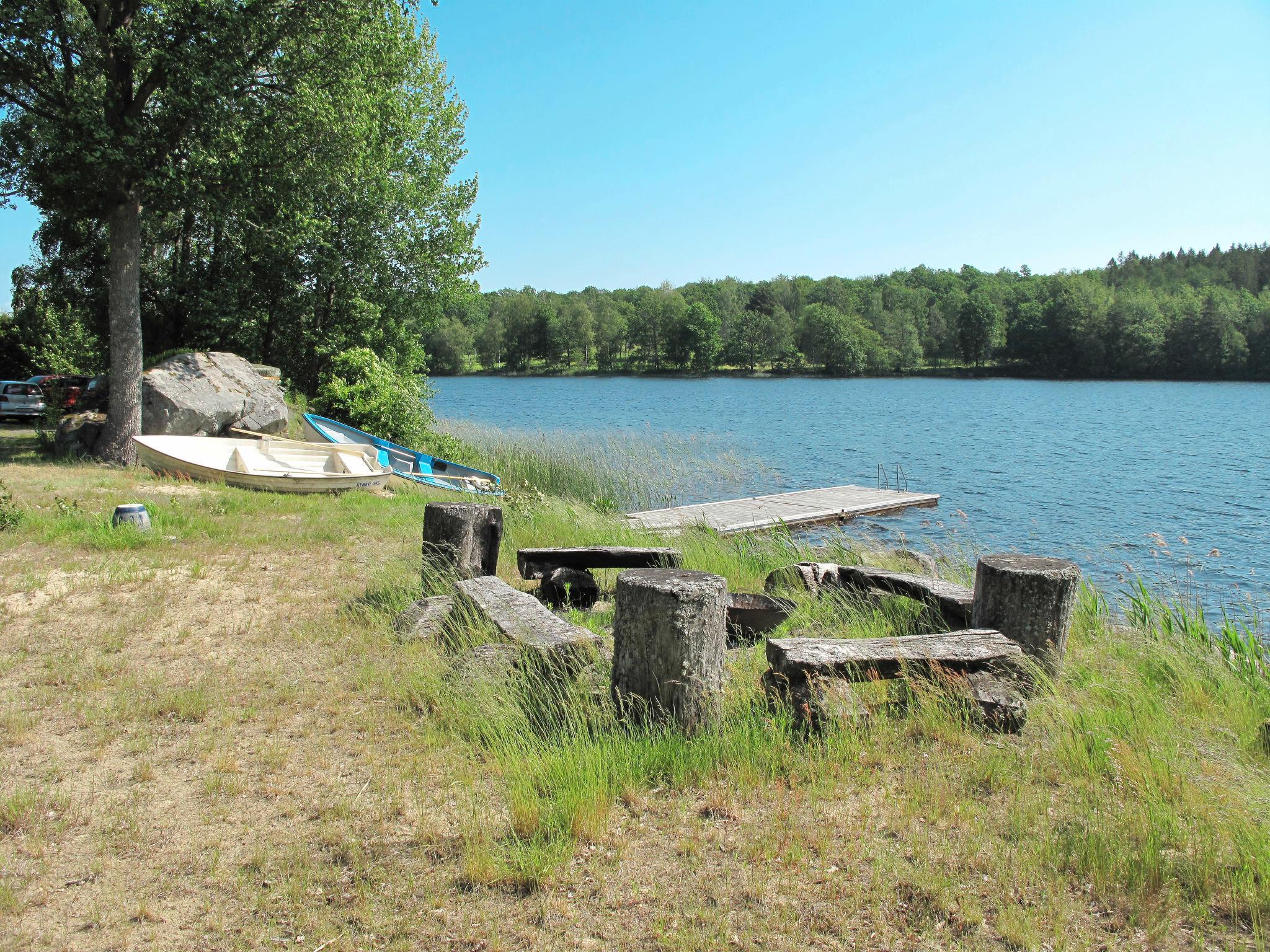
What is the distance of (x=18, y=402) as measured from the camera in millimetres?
20656

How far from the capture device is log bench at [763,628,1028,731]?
14.0 ft

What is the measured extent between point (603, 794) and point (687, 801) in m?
0.41

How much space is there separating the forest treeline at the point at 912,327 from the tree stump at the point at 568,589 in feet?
282

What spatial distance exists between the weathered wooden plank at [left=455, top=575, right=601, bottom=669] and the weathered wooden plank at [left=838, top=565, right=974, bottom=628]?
256cm

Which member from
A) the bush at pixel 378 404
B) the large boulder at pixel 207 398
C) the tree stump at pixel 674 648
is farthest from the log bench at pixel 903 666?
the bush at pixel 378 404

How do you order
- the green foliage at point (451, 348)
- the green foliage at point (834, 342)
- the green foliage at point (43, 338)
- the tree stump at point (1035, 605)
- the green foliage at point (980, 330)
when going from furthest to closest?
the green foliage at point (451, 348) → the green foliage at point (980, 330) → the green foliage at point (834, 342) → the green foliage at point (43, 338) → the tree stump at point (1035, 605)

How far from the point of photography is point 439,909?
2889 mm

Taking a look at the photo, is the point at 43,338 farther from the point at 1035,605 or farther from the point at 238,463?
the point at 1035,605

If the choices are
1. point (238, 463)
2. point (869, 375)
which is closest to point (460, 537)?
point (238, 463)

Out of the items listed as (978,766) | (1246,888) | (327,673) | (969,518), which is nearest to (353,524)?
(327,673)

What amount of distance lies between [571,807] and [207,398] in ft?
44.4

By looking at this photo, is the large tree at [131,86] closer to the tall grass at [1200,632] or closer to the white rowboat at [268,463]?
the white rowboat at [268,463]

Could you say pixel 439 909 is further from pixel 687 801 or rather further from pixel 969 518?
pixel 969 518

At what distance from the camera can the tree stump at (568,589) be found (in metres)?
6.92
